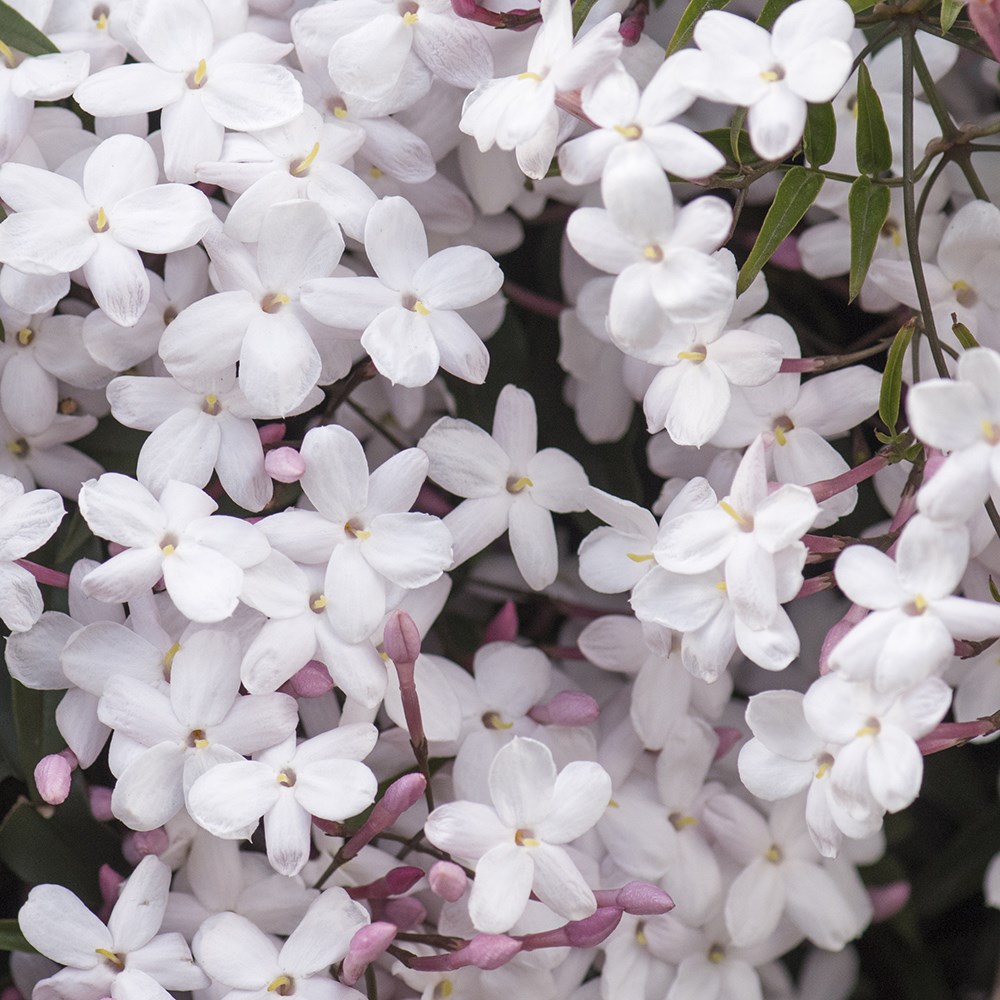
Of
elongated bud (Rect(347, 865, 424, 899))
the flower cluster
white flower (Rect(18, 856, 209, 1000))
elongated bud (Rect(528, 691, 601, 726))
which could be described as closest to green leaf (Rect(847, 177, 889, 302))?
the flower cluster

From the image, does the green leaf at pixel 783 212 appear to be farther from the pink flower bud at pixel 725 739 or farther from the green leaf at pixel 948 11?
the pink flower bud at pixel 725 739

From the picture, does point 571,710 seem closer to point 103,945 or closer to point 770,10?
point 103,945

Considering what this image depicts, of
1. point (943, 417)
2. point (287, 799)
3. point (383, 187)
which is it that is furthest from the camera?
point (383, 187)

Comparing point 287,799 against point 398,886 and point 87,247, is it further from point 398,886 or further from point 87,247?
point 87,247

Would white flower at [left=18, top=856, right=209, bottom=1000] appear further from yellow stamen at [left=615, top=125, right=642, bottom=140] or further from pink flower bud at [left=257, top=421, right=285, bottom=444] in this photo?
yellow stamen at [left=615, top=125, right=642, bottom=140]

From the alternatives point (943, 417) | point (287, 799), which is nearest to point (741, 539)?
point (943, 417)
